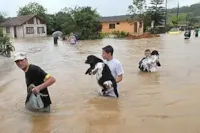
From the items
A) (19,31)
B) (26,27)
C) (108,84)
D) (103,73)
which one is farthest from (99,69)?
(19,31)

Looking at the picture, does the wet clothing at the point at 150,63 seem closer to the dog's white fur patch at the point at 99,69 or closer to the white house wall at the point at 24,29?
the dog's white fur patch at the point at 99,69

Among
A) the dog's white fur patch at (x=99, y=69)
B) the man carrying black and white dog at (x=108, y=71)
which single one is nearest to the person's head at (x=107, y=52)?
the man carrying black and white dog at (x=108, y=71)

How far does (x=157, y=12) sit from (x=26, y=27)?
2647 cm

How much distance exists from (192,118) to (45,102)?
2.84 metres

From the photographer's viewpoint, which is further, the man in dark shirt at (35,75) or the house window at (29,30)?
the house window at (29,30)

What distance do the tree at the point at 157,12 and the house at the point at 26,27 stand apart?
22.0 meters

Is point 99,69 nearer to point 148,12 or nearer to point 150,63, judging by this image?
point 150,63

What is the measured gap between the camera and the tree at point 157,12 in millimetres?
61375

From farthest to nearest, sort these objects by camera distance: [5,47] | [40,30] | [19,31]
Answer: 1. [40,30]
2. [19,31]
3. [5,47]

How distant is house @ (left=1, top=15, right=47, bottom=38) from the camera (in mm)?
57188

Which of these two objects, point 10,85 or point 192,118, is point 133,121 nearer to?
A: point 192,118

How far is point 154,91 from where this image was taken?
838 cm

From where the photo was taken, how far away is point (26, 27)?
57.6m

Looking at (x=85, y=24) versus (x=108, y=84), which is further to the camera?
(x=85, y=24)
